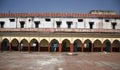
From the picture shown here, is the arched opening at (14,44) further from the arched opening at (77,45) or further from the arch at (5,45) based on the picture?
the arched opening at (77,45)

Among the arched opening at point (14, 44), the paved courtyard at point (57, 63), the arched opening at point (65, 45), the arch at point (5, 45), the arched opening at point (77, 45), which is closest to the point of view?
the paved courtyard at point (57, 63)

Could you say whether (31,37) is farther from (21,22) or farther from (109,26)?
(109,26)

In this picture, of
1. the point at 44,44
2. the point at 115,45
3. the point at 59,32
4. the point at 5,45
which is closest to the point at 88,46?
the point at 115,45

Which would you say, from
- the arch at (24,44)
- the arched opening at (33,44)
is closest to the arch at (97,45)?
the arched opening at (33,44)

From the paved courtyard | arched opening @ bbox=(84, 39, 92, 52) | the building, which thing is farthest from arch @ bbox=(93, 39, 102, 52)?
the paved courtyard

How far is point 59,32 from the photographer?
36.7 meters

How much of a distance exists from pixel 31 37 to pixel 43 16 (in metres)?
4.93

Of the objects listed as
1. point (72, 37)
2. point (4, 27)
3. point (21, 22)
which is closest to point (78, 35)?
point (72, 37)

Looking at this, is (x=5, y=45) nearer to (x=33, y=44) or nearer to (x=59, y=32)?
(x=33, y=44)

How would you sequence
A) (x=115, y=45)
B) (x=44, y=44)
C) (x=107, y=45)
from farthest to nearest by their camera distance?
(x=107, y=45)
(x=115, y=45)
(x=44, y=44)

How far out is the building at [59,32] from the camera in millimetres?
37031

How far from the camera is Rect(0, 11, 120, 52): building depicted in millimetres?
37031

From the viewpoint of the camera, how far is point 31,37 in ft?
122

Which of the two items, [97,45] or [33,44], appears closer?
[33,44]
